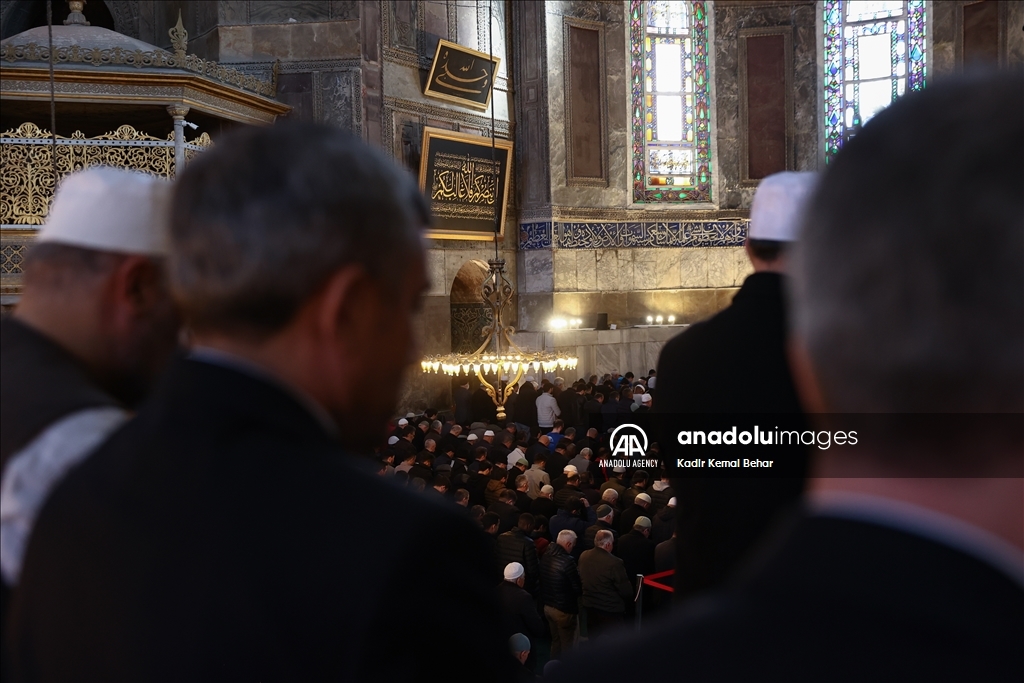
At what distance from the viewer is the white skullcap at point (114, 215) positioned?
3.42 feet

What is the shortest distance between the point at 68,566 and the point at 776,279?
1.26 m

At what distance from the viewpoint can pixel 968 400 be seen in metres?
0.51

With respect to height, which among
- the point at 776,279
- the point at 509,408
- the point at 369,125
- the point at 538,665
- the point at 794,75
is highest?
the point at 794,75

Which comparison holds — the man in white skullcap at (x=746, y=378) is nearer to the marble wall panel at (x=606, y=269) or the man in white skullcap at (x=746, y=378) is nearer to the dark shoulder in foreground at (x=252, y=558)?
the dark shoulder in foreground at (x=252, y=558)

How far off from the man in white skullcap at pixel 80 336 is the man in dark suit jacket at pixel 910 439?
720 millimetres

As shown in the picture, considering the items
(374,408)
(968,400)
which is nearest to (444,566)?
(374,408)

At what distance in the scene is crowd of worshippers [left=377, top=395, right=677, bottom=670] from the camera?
4.86 metres

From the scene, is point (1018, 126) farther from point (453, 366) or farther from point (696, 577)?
point (453, 366)

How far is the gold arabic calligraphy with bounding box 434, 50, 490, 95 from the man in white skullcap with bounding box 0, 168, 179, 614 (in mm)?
11638

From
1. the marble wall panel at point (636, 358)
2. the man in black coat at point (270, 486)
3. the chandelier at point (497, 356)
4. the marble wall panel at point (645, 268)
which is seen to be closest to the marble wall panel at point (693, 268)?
the marble wall panel at point (645, 268)

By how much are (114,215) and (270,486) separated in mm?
441

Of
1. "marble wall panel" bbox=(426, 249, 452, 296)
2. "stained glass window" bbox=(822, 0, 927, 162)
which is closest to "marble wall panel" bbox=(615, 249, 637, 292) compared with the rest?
"marble wall panel" bbox=(426, 249, 452, 296)

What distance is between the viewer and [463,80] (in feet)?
41.9

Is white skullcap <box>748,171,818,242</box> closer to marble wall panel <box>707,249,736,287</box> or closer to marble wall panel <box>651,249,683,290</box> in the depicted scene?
marble wall panel <box>651,249,683,290</box>
